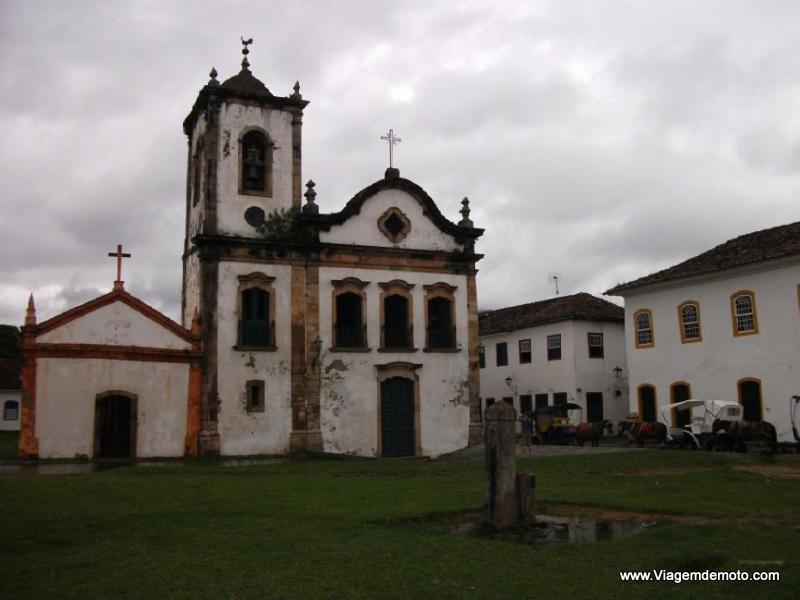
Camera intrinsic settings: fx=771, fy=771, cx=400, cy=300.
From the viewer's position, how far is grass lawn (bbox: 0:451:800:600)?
22.2 ft

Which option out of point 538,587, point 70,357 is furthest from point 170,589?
point 70,357

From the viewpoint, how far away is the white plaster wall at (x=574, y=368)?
36.4 m

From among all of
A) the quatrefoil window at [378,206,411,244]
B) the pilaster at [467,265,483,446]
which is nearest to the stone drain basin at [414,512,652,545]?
the pilaster at [467,265,483,446]

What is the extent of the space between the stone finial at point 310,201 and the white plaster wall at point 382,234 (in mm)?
787

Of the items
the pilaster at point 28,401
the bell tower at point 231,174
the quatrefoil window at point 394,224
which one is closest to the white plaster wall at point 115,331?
the pilaster at point 28,401

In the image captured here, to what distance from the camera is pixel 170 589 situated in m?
6.68

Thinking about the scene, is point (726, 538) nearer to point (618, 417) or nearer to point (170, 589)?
point (170, 589)

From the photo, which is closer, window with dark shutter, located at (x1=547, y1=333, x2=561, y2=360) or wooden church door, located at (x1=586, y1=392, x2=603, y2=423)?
wooden church door, located at (x1=586, y1=392, x2=603, y2=423)

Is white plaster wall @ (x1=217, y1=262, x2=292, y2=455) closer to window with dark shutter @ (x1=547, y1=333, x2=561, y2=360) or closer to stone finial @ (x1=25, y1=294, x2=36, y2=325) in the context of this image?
stone finial @ (x1=25, y1=294, x2=36, y2=325)

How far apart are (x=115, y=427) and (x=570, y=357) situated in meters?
21.8

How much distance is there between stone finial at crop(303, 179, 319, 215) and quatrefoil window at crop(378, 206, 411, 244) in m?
2.28

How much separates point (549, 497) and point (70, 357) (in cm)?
1425

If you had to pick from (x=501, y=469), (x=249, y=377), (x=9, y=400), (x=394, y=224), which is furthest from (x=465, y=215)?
(x=9, y=400)

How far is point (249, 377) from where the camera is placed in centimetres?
2350
